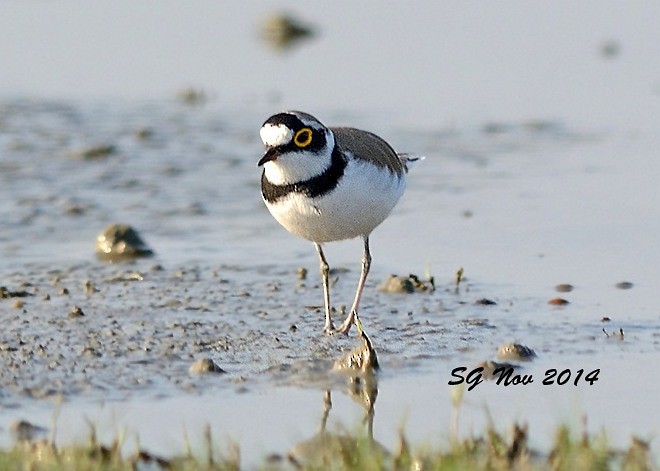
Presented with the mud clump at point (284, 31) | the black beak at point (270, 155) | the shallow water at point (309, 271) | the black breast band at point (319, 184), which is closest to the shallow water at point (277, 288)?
the shallow water at point (309, 271)

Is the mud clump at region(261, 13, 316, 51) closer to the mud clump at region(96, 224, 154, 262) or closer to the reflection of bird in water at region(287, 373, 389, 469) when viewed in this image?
the mud clump at region(96, 224, 154, 262)

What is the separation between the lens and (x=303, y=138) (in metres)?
6.17

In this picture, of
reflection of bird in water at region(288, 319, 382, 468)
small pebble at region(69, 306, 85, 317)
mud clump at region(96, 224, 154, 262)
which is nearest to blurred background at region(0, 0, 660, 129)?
mud clump at region(96, 224, 154, 262)

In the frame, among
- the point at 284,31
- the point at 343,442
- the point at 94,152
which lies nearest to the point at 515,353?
the point at 343,442

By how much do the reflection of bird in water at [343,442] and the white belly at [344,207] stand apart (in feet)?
3.06

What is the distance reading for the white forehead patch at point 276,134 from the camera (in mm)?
6070

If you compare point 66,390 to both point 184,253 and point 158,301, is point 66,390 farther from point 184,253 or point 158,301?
point 184,253

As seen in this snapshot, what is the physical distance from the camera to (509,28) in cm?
1541

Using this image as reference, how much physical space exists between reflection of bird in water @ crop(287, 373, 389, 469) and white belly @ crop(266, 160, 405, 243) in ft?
3.06

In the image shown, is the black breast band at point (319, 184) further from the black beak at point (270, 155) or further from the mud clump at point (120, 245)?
the mud clump at point (120, 245)

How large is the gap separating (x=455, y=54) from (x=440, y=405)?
30.1 feet

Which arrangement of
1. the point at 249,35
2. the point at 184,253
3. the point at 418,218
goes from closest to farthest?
the point at 184,253, the point at 418,218, the point at 249,35

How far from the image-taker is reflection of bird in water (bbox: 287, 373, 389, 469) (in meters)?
4.43

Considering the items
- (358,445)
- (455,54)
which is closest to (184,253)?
(358,445)
